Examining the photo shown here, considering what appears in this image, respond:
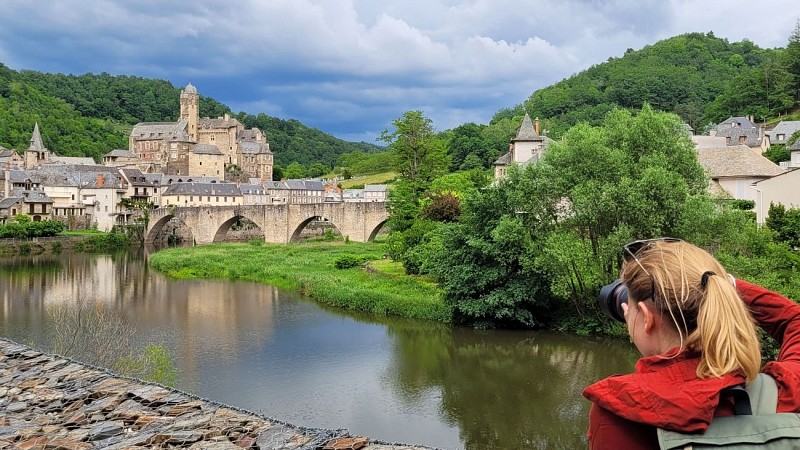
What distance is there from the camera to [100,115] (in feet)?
419

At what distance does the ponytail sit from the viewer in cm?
175

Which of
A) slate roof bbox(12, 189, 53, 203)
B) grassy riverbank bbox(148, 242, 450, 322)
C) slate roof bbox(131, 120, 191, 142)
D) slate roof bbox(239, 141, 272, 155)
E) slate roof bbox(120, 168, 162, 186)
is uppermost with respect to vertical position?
slate roof bbox(131, 120, 191, 142)

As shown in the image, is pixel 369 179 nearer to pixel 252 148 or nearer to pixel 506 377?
pixel 252 148

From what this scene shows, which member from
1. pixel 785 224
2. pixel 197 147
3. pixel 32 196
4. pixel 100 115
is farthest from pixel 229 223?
pixel 100 115

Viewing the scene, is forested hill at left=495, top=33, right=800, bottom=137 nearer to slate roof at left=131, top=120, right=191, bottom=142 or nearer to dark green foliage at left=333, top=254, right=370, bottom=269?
dark green foliage at left=333, top=254, right=370, bottom=269

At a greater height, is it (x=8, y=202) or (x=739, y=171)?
(x=739, y=171)

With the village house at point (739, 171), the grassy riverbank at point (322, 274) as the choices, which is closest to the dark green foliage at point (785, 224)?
the village house at point (739, 171)

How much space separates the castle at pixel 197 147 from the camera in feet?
290

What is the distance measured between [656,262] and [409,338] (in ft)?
64.0

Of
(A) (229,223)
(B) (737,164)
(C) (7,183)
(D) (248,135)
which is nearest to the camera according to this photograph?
(B) (737,164)

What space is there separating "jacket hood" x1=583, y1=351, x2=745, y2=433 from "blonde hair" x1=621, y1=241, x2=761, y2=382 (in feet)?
0.14

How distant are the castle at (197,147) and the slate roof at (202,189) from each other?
58.0ft

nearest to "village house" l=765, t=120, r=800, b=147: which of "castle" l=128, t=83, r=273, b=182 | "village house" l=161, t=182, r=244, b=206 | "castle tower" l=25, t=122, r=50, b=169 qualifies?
"village house" l=161, t=182, r=244, b=206

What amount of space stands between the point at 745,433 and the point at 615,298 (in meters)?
0.56
